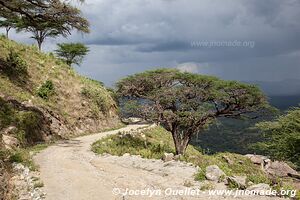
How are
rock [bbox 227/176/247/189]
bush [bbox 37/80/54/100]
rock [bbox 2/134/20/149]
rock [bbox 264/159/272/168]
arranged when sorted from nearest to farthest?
rock [bbox 227/176/247/189] → rock [bbox 2/134/20/149] → bush [bbox 37/80/54/100] → rock [bbox 264/159/272/168]

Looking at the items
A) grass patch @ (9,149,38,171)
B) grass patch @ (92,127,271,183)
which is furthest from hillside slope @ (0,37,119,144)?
grass patch @ (9,149,38,171)

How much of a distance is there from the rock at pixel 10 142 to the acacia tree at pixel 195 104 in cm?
1047

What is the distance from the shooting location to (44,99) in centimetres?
3606

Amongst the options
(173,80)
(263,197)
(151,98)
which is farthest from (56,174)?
(173,80)

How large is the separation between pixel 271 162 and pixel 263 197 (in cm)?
3265

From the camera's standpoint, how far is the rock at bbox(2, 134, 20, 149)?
73.8ft

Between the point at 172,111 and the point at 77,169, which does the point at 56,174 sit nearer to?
the point at 77,169

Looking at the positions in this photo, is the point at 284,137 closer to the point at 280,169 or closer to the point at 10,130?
the point at 280,169

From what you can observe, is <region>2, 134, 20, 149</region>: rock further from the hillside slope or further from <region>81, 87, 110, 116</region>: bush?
<region>81, 87, 110, 116</region>: bush

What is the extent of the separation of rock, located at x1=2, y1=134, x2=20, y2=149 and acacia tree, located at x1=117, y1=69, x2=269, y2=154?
412 inches

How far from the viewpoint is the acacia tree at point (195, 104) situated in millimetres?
30906

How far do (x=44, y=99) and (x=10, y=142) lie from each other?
43.0 ft

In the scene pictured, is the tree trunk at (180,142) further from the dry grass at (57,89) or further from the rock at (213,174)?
the rock at (213,174)

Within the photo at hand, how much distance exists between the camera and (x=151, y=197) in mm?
14914
